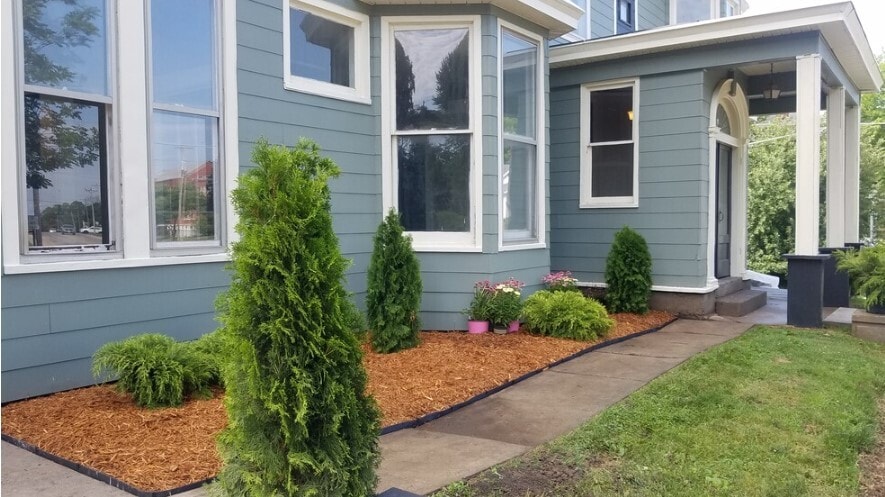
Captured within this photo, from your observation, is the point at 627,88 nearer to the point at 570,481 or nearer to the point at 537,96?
the point at 537,96

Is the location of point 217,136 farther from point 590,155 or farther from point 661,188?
point 661,188

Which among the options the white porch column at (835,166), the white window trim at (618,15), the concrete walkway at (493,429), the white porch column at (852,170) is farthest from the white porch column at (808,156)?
the white window trim at (618,15)

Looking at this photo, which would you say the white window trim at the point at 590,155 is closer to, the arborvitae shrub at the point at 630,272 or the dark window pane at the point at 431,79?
the arborvitae shrub at the point at 630,272

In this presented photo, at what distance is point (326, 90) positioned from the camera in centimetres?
655

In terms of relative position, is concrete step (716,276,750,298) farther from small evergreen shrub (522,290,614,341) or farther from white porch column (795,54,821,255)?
small evergreen shrub (522,290,614,341)

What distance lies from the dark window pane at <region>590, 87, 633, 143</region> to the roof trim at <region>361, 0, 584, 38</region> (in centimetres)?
128

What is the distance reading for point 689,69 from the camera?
8141 mm

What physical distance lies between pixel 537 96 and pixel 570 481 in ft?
17.6

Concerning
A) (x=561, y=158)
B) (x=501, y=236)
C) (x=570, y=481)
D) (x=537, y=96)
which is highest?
(x=537, y=96)

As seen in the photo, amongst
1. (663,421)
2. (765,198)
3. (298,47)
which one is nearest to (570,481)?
(663,421)

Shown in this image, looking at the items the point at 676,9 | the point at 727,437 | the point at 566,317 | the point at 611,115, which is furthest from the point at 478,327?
the point at 676,9

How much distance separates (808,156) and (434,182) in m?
4.19

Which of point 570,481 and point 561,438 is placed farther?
point 561,438

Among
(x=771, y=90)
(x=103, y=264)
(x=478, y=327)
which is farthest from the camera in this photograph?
(x=771, y=90)
